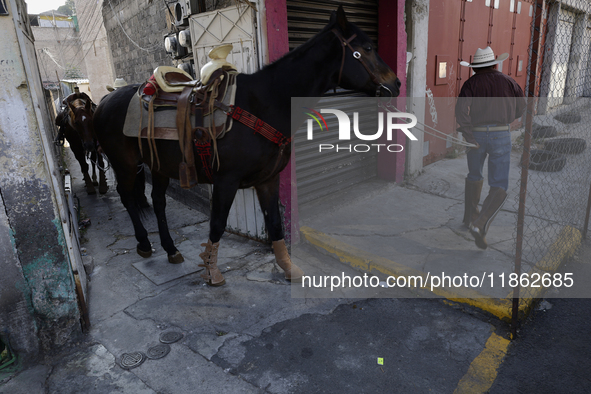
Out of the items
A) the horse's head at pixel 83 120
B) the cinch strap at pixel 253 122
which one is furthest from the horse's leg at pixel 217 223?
the horse's head at pixel 83 120

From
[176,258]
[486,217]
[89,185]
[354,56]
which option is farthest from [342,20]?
[89,185]

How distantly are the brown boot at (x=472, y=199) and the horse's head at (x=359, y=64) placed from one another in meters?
1.85

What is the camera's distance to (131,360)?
2.73 m

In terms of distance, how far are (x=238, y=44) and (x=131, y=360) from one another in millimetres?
3196

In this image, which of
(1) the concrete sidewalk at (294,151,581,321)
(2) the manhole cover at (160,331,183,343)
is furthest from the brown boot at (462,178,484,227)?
(2) the manhole cover at (160,331,183,343)

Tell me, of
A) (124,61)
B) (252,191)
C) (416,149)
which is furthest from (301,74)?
(124,61)

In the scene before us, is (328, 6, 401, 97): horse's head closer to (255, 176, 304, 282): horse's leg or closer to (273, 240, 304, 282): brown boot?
(255, 176, 304, 282): horse's leg

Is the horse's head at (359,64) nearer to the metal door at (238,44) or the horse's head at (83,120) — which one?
the metal door at (238,44)

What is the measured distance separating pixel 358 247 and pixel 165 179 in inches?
89.8

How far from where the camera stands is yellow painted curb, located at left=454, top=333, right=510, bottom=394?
7.92ft

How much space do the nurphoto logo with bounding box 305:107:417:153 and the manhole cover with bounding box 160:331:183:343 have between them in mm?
2832

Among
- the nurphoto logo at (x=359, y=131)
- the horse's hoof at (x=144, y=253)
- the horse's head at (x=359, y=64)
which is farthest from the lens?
the nurphoto logo at (x=359, y=131)

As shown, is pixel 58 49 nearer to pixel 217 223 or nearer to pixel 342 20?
pixel 217 223

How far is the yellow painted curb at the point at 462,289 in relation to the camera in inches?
123
